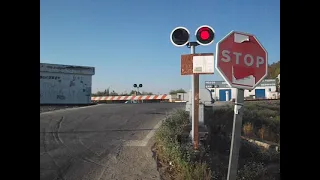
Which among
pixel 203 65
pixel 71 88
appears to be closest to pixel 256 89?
pixel 203 65

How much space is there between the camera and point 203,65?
18.5 ft

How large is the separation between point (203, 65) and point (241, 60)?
2474 mm

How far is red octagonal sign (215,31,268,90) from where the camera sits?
3131 millimetres

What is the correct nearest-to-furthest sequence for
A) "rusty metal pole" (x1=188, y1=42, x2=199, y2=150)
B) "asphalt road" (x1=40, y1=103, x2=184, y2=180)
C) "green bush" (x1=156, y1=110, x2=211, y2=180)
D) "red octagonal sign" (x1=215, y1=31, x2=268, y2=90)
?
"red octagonal sign" (x1=215, y1=31, x2=268, y2=90) < "green bush" (x1=156, y1=110, x2=211, y2=180) < "asphalt road" (x1=40, y1=103, x2=184, y2=180) < "rusty metal pole" (x1=188, y1=42, x2=199, y2=150)

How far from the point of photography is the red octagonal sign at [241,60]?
313cm

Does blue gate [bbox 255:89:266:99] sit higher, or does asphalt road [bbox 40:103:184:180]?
blue gate [bbox 255:89:266:99]

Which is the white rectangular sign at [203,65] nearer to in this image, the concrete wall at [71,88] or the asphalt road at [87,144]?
the asphalt road at [87,144]

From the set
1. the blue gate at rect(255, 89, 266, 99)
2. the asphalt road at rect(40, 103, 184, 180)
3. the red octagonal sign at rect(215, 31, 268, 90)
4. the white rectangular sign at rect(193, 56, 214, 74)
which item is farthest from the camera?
the blue gate at rect(255, 89, 266, 99)

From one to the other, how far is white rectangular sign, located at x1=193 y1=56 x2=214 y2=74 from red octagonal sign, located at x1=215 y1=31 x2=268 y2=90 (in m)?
2.30

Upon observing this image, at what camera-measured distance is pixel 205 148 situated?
604 cm

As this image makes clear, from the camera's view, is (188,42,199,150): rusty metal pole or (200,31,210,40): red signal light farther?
(188,42,199,150): rusty metal pole

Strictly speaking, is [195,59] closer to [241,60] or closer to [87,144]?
[241,60]

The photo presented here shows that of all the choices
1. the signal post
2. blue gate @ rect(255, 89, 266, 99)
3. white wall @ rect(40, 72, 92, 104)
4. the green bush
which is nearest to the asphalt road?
the green bush

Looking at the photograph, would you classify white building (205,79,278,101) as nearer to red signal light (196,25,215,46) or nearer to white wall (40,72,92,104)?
red signal light (196,25,215,46)
